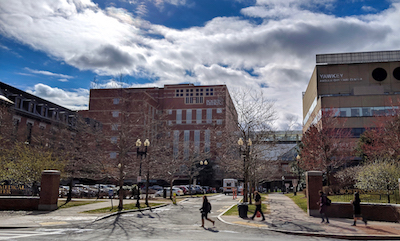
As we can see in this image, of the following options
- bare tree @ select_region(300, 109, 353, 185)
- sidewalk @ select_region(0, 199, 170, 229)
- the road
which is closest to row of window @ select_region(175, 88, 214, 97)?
bare tree @ select_region(300, 109, 353, 185)

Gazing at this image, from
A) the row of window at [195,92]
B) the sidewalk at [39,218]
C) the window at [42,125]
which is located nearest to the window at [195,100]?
the row of window at [195,92]

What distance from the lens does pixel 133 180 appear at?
8206cm

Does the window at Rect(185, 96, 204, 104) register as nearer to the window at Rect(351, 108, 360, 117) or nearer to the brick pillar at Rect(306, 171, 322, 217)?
the window at Rect(351, 108, 360, 117)

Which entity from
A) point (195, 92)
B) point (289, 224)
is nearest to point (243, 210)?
point (289, 224)

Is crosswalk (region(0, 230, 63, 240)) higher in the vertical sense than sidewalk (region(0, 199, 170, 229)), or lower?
higher

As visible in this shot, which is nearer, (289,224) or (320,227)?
(320,227)

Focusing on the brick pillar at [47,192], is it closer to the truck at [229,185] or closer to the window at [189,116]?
the truck at [229,185]

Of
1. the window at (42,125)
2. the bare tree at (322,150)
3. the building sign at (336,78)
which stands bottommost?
the bare tree at (322,150)

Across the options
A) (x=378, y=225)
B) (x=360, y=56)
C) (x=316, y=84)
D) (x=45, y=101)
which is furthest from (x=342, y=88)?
(x=45, y=101)

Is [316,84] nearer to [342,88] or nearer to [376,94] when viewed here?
[342,88]

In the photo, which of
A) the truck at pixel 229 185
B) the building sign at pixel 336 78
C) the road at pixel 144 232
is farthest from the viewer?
the building sign at pixel 336 78

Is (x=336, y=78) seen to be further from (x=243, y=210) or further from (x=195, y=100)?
(x=243, y=210)

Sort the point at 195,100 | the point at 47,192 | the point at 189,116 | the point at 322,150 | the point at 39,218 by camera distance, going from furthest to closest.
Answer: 1. the point at 195,100
2. the point at 189,116
3. the point at 322,150
4. the point at 47,192
5. the point at 39,218

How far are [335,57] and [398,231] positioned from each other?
57.3 meters
